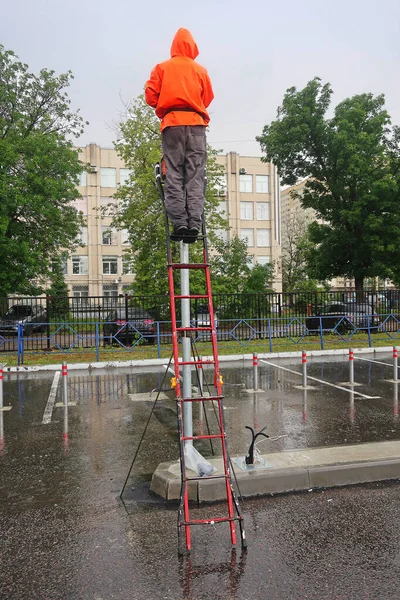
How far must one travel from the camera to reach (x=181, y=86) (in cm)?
486

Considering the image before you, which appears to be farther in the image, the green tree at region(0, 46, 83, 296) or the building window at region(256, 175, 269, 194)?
the building window at region(256, 175, 269, 194)

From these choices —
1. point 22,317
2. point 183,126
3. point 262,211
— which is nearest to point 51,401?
point 183,126

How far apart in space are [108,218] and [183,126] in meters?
47.9

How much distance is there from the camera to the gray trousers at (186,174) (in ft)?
16.3

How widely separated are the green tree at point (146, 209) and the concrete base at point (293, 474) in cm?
1749

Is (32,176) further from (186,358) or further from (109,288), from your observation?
(109,288)

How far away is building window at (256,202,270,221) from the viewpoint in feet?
182

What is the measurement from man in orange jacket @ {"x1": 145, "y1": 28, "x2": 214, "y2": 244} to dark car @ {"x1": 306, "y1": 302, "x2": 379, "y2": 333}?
1739 centimetres

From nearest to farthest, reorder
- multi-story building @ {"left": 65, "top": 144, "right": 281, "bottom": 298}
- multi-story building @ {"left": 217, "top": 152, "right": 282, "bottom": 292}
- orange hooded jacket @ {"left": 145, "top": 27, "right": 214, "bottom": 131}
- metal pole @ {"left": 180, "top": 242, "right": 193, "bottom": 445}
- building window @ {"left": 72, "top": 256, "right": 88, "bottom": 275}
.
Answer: orange hooded jacket @ {"left": 145, "top": 27, "right": 214, "bottom": 131}
metal pole @ {"left": 180, "top": 242, "right": 193, "bottom": 445}
multi-story building @ {"left": 65, "top": 144, "right": 281, "bottom": 298}
building window @ {"left": 72, "top": 256, "right": 88, "bottom": 275}
multi-story building @ {"left": 217, "top": 152, "right": 282, "bottom": 292}

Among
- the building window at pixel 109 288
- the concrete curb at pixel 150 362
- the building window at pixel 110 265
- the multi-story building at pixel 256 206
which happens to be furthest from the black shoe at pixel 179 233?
the multi-story building at pixel 256 206

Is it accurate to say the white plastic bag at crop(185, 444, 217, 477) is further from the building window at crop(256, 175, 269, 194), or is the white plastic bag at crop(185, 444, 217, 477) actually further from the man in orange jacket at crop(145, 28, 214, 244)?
the building window at crop(256, 175, 269, 194)

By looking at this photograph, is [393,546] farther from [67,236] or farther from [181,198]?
[67,236]

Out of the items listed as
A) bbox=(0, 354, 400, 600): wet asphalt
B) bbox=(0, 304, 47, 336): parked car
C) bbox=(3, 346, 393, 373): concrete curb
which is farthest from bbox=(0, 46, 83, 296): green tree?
bbox=(0, 354, 400, 600): wet asphalt

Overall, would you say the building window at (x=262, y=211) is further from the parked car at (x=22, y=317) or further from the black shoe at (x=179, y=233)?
the black shoe at (x=179, y=233)
